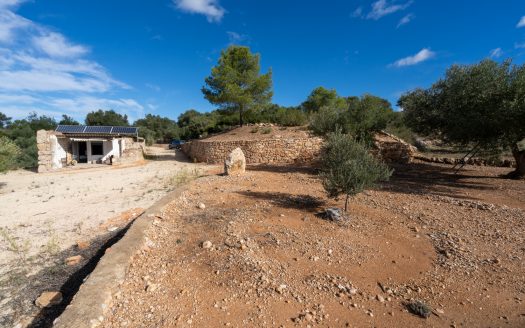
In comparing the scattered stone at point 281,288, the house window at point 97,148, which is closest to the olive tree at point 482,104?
the scattered stone at point 281,288

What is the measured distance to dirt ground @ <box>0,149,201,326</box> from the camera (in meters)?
3.49

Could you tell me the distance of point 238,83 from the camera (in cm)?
2012

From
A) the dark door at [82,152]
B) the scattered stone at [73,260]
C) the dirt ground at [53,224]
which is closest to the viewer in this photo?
the dirt ground at [53,224]

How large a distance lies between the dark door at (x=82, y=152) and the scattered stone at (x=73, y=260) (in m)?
19.8

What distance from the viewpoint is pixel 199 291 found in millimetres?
3014

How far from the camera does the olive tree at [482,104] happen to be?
7.38m

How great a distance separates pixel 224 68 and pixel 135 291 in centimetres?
1894

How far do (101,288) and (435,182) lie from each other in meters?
10.6

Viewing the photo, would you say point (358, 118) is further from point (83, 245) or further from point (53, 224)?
point (53, 224)

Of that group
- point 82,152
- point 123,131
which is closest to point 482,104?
point 123,131

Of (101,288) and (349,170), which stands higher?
(349,170)

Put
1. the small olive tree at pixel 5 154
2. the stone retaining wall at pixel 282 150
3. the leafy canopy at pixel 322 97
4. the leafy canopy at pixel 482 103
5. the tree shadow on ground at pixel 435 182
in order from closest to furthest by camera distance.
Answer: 1. the leafy canopy at pixel 482 103
2. the tree shadow on ground at pixel 435 182
3. the small olive tree at pixel 5 154
4. the stone retaining wall at pixel 282 150
5. the leafy canopy at pixel 322 97

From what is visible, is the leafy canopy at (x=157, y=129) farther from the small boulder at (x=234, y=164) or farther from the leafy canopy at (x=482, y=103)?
the leafy canopy at (x=482, y=103)

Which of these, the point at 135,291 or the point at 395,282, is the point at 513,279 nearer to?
the point at 395,282
